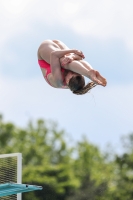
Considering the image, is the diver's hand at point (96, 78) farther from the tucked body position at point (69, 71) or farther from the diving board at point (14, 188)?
the diving board at point (14, 188)

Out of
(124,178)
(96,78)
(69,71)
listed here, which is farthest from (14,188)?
(124,178)

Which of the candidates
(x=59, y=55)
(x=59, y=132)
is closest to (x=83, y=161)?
(x=59, y=132)

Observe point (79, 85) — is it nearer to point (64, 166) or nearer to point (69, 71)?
point (69, 71)

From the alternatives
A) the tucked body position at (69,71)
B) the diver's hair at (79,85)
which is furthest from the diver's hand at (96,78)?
the diver's hair at (79,85)

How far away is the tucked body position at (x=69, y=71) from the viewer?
836 cm

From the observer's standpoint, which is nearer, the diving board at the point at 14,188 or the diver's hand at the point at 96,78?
the diver's hand at the point at 96,78

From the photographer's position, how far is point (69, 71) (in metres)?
8.84

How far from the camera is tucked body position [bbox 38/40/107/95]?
27.4ft

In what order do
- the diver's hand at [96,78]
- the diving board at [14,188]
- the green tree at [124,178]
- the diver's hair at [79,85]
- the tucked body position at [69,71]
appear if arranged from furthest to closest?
the green tree at [124,178], the diving board at [14,188], the diver's hair at [79,85], the tucked body position at [69,71], the diver's hand at [96,78]

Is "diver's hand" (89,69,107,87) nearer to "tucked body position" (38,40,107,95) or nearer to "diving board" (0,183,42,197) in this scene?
"tucked body position" (38,40,107,95)

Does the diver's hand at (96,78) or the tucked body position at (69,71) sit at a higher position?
the tucked body position at (69,71)

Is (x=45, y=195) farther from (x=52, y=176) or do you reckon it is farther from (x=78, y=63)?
(x=78, y=63)

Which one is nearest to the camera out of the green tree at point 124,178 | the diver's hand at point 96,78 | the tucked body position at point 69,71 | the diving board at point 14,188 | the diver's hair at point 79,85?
the diver's hand at point 96,78

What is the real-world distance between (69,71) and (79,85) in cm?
39
